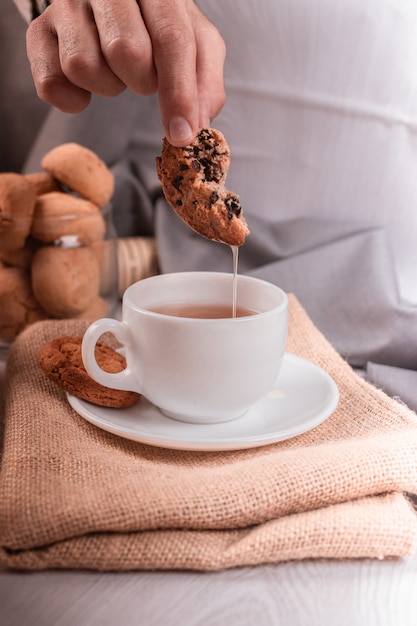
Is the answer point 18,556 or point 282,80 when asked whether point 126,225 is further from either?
point 18,556

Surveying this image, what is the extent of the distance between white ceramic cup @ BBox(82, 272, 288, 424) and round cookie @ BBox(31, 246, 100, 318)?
11.6 inches

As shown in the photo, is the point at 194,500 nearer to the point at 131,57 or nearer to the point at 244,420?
the point at 244,420

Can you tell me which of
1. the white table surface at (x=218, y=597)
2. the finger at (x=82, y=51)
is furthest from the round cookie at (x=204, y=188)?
the white table surface at (x=218, y=597)

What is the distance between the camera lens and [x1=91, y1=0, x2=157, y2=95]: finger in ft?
2.38

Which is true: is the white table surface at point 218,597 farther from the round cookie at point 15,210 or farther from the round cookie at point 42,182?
the round cookie at point 42,182

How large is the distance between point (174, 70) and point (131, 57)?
0.15 ft

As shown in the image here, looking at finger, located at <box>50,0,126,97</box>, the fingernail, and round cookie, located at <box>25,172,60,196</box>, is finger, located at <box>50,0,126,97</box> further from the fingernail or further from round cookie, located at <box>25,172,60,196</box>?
round cookie, located at <box>25,172,60,196</box>

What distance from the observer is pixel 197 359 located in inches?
27.1

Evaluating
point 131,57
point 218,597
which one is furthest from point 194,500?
point 131,57

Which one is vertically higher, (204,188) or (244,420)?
(204,188)

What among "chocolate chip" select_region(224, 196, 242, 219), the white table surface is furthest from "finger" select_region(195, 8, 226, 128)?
the white table surface

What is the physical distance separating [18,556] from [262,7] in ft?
3.23

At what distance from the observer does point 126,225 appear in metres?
1.34

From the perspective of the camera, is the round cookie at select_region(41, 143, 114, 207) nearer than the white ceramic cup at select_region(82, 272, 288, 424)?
No
